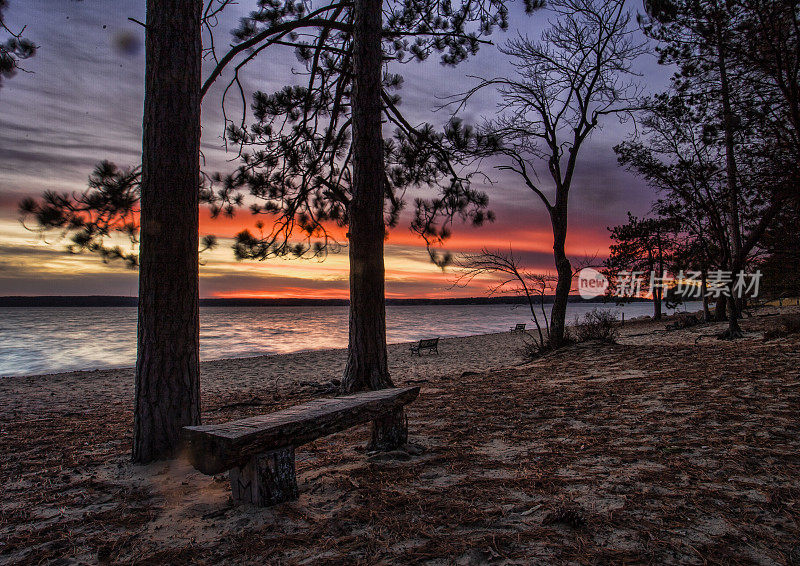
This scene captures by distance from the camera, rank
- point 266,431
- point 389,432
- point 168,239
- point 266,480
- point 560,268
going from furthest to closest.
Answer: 1. point 560,268
2. point 168,239
3. point 389,432
4. point 266,480
5. point 266,431

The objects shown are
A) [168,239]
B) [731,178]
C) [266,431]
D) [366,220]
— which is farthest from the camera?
[731,178]

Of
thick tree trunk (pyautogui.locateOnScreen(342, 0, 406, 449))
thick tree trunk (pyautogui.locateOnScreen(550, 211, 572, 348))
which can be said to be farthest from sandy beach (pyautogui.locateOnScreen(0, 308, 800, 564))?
thick tree trunk (pyautogui.locateOnScreen(550, 211, 572, 348))

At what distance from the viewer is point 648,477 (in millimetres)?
2604

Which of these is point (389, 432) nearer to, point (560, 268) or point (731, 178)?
point (560, 268)

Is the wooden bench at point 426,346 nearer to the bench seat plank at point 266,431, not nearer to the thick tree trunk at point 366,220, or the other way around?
the thick tree trunk at point 366,220

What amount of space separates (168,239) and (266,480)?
229 centimetres

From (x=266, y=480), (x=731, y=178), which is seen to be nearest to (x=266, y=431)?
(x=266, y=480)

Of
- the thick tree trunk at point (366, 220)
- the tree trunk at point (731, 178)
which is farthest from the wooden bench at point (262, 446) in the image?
the tree trunk at point (731, 178)

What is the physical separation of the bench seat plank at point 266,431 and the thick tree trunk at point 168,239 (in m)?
1.34

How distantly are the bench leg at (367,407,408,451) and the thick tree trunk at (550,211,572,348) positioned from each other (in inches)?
328

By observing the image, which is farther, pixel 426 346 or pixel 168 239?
pixel 426 346

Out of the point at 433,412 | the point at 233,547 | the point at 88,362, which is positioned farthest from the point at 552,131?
the point at 88,362

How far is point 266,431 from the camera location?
92.2 inches

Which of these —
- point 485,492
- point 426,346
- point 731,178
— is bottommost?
point 426,346
